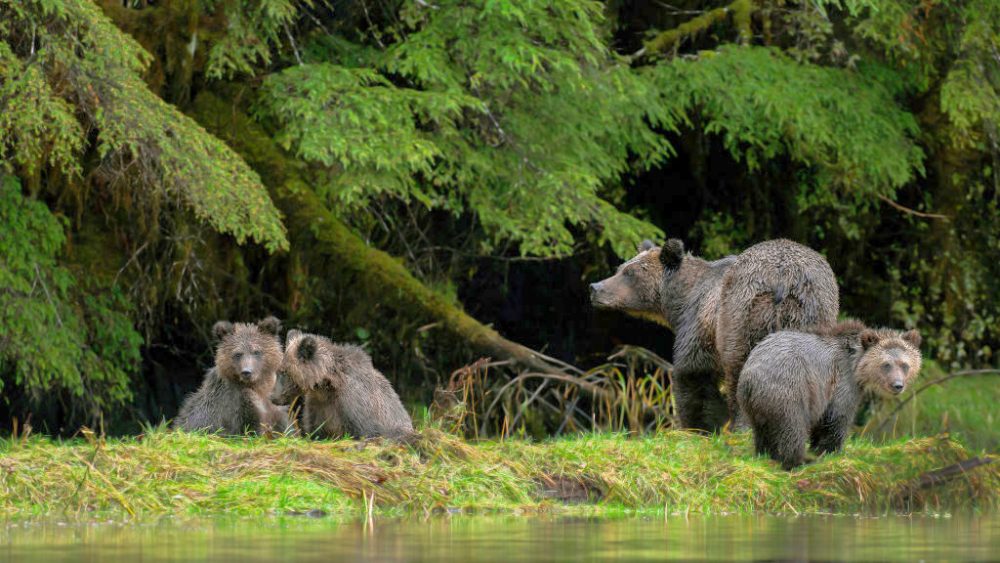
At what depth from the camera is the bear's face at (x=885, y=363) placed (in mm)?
9273

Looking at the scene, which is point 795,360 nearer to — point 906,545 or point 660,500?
point 660,500

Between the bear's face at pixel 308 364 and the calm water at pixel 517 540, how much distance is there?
158cm

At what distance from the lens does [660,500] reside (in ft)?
29.4

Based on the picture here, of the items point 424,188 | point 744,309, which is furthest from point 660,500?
point 424,188

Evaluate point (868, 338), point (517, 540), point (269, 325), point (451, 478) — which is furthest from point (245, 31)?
point (517, 540)

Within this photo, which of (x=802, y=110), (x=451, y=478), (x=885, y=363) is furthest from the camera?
(x=802, y=110)

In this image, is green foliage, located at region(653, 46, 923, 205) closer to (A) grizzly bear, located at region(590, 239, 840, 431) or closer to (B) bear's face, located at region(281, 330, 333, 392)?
(A) grizzly bear, located at region(590, 239, 840, 431)

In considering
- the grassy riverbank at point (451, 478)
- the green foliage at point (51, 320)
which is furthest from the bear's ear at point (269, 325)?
the green foliage at point (51, 320)

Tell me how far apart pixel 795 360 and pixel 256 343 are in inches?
132

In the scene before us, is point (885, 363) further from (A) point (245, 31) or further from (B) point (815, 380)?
(A) point (245, 31)

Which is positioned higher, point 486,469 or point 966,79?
point 966,79

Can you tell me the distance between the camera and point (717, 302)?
35.8ft

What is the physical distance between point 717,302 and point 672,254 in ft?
2.56

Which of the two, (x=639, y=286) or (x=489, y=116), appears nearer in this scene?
(x=639, y=286)
